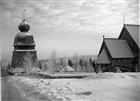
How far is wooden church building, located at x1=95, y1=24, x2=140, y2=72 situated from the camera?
69.7 ft

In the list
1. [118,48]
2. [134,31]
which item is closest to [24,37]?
[118,48]

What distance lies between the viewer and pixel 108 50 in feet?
72.0

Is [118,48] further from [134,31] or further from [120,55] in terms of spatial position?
[134,31]

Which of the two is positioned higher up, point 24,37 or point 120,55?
point 24,37

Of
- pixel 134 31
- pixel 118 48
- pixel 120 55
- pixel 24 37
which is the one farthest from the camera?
pixel 134 31

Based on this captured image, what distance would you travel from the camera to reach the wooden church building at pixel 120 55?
21.2m

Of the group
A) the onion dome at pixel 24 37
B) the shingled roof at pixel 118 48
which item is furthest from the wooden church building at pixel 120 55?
the onion dome at pixel 24 37

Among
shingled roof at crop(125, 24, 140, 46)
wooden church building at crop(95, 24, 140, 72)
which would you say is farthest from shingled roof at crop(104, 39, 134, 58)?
shingled roof at crop(125, 24, 140, 46)

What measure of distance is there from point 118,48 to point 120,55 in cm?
134

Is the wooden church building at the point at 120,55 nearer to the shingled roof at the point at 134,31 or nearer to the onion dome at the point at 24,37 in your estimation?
the shingled roof at the point at 134,31

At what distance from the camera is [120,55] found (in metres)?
21.4

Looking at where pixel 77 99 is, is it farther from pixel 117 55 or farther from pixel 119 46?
pixel 119 46

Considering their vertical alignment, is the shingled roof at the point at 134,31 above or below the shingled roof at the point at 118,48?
above

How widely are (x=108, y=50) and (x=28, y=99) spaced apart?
18.1m
